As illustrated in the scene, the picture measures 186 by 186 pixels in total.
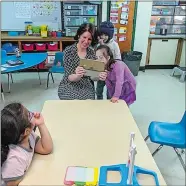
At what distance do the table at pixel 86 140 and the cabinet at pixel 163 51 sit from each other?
3.07 meters

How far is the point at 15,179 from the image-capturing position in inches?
40.4

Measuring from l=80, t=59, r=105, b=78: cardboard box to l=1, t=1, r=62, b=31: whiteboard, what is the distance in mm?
2769

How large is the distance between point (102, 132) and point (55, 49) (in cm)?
316

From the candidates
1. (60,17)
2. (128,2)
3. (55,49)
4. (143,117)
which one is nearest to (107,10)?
(128,2)

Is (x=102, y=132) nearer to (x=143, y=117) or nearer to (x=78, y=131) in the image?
(x=78, y=131)

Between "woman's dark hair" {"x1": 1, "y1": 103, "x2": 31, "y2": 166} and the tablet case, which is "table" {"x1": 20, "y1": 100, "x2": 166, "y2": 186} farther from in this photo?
the tablet case

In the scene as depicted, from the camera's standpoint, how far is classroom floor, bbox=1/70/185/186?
2092 mm

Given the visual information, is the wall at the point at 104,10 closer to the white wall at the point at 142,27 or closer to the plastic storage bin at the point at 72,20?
the plastic storage bin at the point at 72,20

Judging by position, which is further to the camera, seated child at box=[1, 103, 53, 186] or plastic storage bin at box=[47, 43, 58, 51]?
plastic storage bin at box=[47, 43, 58, 51]

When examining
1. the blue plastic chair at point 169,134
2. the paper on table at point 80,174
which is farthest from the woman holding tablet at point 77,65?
the paper on table at point 80,174

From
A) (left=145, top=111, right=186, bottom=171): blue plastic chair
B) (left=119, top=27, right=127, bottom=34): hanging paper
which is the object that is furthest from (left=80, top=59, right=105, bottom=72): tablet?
(left=119, top=27, right=127, bottom=34): hanging paper

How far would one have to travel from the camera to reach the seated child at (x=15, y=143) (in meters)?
1.02

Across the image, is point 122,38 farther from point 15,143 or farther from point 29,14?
point 15,143

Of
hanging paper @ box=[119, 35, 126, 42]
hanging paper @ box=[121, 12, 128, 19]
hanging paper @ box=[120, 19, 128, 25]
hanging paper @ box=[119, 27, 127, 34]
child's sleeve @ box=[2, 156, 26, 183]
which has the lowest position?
child's sleeve @ box=[2, 156, 26, 183]
